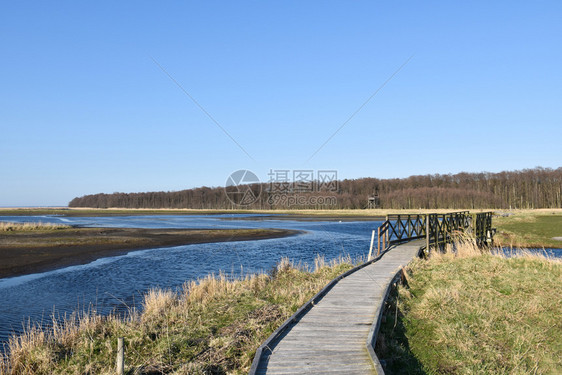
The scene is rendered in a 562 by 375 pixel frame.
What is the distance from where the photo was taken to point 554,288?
11.4 meters

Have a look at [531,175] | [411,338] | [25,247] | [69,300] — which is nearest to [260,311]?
[411,338]

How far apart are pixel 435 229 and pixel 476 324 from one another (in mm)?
14615

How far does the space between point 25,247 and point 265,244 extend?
1883cm

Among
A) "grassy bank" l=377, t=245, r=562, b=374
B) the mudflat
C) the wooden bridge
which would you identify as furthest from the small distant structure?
the wooden bridge

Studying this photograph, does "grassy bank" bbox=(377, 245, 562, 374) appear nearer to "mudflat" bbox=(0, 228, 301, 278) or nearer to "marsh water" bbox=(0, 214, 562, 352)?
"marsh water" bbox=(0, 214, 562, 352)

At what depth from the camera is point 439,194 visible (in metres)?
125

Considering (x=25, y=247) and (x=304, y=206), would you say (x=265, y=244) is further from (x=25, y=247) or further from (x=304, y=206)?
(x=304, y=206)

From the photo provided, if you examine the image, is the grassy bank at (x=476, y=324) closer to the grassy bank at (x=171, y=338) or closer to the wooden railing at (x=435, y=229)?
the grassy bank at (x=171, y=338)

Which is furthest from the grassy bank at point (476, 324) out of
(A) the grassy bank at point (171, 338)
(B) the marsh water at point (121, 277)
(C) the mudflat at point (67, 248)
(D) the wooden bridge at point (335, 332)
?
(C) the mudflat at point (67, 248)

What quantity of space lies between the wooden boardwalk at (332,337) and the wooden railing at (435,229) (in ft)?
28.8

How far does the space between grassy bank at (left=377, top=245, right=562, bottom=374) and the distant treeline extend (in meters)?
112

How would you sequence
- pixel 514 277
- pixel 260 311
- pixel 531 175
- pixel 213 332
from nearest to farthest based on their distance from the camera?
1. pixel 213 332
2. pixel 260 311
3. pixel 514 277
4. pixel 531 175

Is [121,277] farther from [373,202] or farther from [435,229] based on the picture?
[373,202]

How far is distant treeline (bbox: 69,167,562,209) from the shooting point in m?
116
